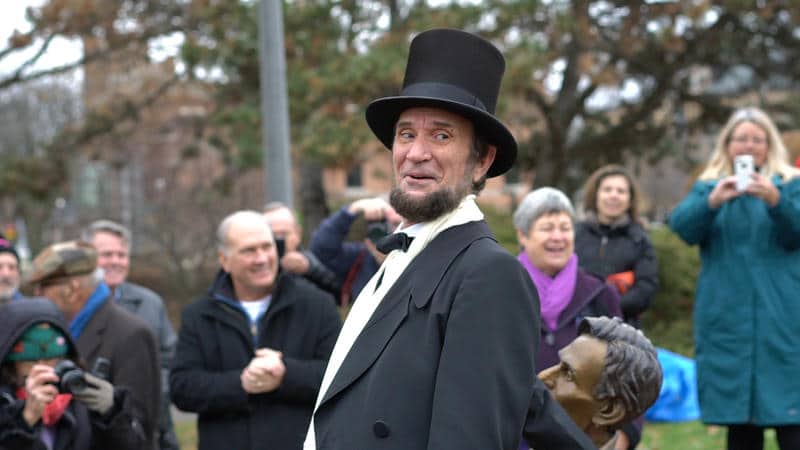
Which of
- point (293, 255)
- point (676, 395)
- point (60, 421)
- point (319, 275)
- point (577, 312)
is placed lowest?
point (676, 395)

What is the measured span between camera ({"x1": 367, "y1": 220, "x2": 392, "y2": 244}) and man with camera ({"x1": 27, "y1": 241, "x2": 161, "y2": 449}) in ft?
4.49

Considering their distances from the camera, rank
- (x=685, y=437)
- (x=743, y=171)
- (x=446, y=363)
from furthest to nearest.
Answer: (x=685, y=437)
(x=743, y=171)
(x=446, y=363)

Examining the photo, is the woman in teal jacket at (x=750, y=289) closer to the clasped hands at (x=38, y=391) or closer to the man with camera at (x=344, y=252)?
the man with camera at (x=344, y=252)

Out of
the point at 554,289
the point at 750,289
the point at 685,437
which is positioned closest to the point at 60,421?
the point at 554,289

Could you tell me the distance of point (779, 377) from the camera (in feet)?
16.1

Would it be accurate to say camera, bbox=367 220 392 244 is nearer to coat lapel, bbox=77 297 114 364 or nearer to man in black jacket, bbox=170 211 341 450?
man in black jacket, bbox=170 211 341 450

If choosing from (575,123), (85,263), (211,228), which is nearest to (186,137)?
(211,228)

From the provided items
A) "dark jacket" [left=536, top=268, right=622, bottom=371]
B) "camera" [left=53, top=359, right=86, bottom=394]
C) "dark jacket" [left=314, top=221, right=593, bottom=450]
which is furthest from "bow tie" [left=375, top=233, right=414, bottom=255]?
"camera" [left=53, top=359, right=86, bottom=394]

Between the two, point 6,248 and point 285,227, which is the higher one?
point 285,227

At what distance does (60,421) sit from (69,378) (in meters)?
0.37

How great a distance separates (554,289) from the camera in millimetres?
4406

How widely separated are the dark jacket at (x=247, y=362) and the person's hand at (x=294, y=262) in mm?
795

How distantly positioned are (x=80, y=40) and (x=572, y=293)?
10.5 m

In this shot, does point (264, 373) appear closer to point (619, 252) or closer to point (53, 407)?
point (53, 407)
